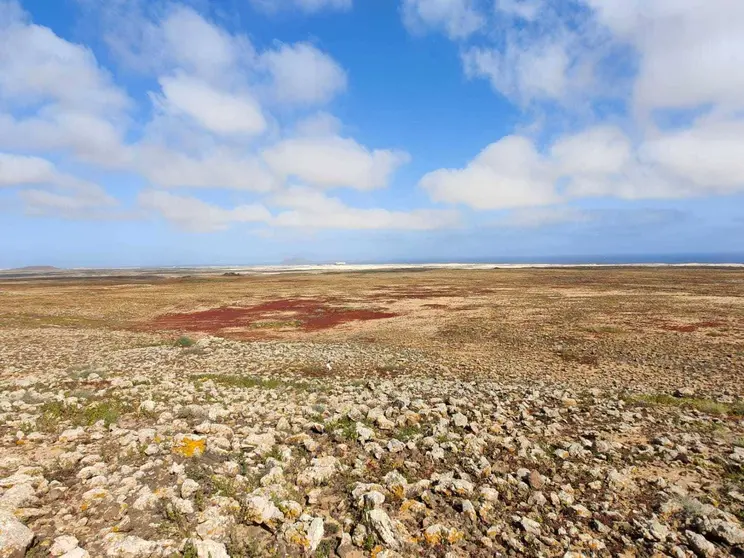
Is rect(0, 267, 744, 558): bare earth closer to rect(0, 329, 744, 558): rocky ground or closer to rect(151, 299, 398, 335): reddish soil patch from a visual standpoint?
rect(0, 329, 744, 558): rocky ground

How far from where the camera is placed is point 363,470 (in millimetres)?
8523

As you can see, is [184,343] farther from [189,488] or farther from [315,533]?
[315,533]

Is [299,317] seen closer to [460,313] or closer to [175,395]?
[460,313]

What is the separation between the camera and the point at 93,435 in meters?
9.47

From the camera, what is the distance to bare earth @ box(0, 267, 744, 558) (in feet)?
20.9

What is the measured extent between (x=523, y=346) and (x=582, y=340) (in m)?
4.89

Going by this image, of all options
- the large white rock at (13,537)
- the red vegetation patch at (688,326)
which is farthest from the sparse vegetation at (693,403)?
the red vegetation patch at (688,326)

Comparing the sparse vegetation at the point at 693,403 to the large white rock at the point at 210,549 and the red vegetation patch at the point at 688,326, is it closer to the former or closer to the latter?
the large white rock at the point at 210,549

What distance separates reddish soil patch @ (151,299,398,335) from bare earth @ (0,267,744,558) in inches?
571

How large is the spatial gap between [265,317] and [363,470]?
36.0m

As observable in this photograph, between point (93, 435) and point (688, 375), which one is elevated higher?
point (93, 435)

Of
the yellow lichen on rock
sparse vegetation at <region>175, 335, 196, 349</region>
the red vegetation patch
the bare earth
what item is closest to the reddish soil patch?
sparse vegetation at <region>175, 335, 196, 349</region>

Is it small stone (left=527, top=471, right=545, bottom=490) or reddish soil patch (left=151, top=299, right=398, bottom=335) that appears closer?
small stone (left=527, top=471, right=545, bottom=490)

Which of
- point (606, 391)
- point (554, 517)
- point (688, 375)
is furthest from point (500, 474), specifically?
point (688, 375)
